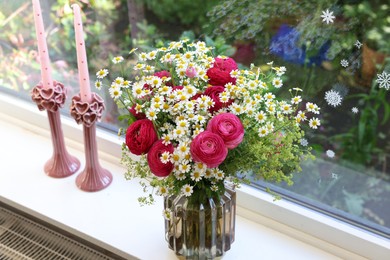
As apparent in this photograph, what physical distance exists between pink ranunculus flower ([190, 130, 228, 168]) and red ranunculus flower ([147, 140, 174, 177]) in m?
0.06

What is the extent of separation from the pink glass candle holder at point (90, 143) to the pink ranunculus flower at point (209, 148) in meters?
0.43

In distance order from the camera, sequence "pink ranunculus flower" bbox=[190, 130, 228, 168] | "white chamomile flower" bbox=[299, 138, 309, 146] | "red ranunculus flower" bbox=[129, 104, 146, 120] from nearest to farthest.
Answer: "pink ranunculus flower" bbox=[190, 130, 228, 168] < "red ranunculus flower" bbox=[129, 104, 146, 120] < "white chamomile flower" bbox=[299, 138, 309, 146]

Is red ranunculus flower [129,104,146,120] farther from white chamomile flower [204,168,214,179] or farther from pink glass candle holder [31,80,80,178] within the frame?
pink glass candle holder [31,80,80,178]

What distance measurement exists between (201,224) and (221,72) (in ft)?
0.98

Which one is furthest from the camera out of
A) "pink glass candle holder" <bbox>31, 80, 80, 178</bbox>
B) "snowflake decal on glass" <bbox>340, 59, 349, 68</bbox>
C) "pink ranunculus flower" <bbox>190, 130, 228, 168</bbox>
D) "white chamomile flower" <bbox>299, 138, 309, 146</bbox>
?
"pink glass candle holder" <bbox>31, 80, 80, 178</bbox>

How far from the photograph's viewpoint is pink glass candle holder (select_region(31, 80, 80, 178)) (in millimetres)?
1271

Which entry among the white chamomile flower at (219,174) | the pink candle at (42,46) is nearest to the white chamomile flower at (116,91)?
the white chamomile flower at (219,174)

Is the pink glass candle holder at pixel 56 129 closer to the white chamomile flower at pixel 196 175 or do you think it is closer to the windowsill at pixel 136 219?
the windowsill at pixel 136 219

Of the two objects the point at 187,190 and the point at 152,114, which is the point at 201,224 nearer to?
the point at 187,190

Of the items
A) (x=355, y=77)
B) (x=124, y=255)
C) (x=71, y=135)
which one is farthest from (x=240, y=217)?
(x=71, y=135)

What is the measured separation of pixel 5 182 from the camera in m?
1.37

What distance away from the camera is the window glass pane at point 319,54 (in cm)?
105

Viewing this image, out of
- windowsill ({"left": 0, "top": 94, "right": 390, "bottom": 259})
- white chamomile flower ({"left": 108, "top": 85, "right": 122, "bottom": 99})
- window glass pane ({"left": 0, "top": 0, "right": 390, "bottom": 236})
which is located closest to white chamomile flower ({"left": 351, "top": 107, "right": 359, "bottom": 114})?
window glass pane ({"left": 0, "top": 0, "right": 390, "bottom": 236})

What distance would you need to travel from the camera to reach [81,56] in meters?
1.17
